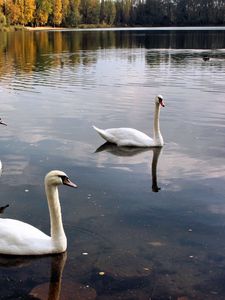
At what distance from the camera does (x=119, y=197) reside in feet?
32.1

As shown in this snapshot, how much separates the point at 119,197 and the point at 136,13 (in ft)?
623

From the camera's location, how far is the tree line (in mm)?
150125

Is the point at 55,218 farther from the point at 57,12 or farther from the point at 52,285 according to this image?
the point at 57,12

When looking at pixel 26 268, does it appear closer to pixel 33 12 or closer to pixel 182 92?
pixel 182 92

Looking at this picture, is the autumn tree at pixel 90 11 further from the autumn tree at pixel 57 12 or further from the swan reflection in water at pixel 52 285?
the swan reflection in water at pixel 52 285

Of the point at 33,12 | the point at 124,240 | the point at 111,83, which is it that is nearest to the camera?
the point at 124,240

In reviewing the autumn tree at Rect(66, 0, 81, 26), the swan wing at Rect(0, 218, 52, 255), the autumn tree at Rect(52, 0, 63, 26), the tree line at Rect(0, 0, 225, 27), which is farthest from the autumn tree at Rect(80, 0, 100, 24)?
the swan wing at Rect(0, 218, 52, 255)

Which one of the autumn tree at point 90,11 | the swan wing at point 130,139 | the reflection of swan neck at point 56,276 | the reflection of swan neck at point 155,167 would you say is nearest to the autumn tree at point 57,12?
the autumn tree at point 90,11

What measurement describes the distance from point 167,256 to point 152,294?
1.07m

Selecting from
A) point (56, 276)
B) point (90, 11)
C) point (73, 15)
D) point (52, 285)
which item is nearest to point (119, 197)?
point (56, 276)

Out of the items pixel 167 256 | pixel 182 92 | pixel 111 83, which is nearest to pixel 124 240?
pixel 167 256

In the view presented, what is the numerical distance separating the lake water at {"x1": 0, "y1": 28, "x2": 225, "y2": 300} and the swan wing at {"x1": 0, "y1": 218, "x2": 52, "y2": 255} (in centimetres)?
13

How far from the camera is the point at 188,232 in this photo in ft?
27.2

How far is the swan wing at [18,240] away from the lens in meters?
7.27
